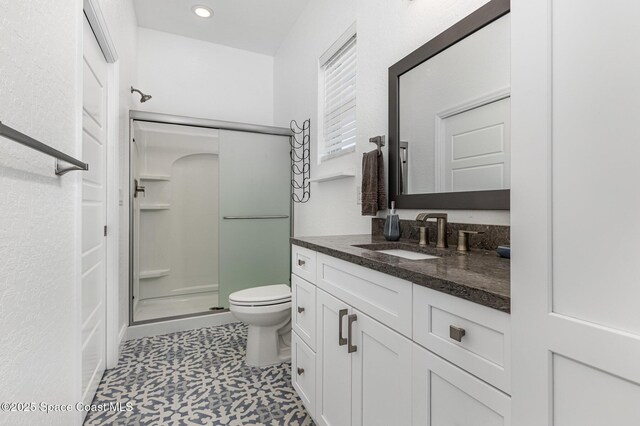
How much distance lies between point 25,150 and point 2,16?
314 millimetres

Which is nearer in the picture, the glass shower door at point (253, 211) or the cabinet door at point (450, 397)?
the cabinet door at point (450, 397)

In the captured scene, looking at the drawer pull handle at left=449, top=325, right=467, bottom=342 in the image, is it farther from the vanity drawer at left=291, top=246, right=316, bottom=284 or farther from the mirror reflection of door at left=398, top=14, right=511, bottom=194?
the vanity drawer at left=291, top=246, right=316, bottom=284

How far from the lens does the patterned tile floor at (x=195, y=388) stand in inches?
58.6

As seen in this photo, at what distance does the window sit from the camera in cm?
211

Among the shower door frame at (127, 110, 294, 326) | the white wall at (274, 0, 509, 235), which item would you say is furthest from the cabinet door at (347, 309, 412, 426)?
the shower door frame at (127, 110, 294, 326)

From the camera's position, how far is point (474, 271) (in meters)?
0.79

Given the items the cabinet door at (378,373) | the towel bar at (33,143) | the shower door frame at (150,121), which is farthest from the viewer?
the shower door frame at (150,121)

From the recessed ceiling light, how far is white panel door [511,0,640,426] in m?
2.91

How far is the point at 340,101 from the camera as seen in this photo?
225 centimetres

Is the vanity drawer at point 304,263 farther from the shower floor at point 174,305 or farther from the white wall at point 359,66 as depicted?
the shower floor at point 174,305

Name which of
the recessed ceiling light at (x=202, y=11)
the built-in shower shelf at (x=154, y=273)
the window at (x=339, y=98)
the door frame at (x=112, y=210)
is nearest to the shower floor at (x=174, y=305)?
the built-in shower shelf at (x=154, y=273)

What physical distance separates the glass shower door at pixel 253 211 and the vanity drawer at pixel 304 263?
123 cm

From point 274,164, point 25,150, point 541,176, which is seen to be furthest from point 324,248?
point 274,164

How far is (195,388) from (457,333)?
5.36 feet
